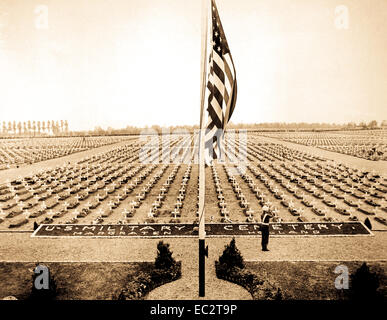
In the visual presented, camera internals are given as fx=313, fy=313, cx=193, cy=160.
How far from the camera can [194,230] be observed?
19812mm

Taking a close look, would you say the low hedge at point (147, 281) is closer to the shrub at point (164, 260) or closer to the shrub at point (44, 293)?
the shrub at point (164, 260)

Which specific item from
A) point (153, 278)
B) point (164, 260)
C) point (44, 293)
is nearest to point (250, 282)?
point (164, 260)

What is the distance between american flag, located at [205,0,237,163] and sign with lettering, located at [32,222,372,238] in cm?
977

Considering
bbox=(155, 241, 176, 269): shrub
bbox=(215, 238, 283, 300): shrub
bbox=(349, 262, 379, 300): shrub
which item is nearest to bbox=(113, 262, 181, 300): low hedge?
bbox=(155, 241, 176, 269): shrub

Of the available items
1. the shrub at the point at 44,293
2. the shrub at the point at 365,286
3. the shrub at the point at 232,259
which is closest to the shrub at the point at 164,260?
the shrub at the point at 232,259

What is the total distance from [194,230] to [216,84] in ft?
37.6

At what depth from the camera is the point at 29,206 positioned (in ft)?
91.5

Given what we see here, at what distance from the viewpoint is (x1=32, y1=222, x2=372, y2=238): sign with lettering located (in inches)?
757

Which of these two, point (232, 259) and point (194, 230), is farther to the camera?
point (194, 230)

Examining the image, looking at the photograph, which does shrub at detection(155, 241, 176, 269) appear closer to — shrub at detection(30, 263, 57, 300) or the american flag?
shrub at detection(30, 263, 57, 300)

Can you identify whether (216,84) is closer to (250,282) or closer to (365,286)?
(250,282)

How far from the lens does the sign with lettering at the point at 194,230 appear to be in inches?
757

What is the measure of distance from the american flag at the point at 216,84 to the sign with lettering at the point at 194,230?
9.77 m
